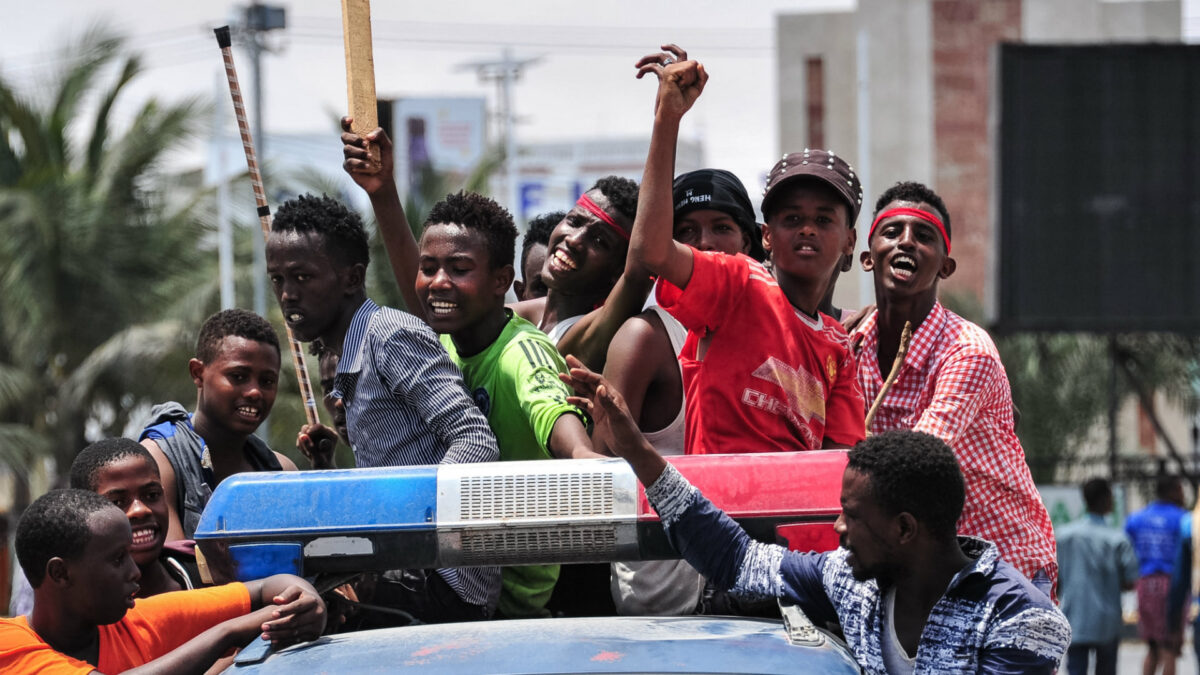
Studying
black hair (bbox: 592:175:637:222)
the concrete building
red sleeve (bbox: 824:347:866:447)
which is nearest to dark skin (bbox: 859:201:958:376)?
red sleeve (bbox: 824:347:866:447)

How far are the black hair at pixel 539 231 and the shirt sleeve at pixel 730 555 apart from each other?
3014 millimetres

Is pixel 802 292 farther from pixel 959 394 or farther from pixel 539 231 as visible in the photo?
pixel 539 231

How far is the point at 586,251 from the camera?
15.8 feet

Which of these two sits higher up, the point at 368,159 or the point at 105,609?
the point at 368,159

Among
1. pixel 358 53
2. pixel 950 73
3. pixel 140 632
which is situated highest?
pixel 950 73

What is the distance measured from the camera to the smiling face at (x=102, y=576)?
11.4ft

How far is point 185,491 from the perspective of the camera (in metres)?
4.37

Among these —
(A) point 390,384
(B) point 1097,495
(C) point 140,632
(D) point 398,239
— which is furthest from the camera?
(B) point 1097,495

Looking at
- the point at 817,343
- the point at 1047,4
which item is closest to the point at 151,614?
the point at 817,343

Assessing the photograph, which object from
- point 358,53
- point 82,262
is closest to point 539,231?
point 358,53

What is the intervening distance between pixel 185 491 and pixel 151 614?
760 millimetres

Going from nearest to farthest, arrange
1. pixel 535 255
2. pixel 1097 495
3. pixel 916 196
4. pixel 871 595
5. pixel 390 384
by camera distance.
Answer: pixel 871 595 → pixel 390 384 → pixel 916 196 → pixel 535 255 → pixel 1097 495

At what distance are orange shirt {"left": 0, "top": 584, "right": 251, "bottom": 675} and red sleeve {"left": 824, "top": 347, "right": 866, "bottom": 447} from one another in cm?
153

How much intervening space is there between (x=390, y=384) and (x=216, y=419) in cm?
80
